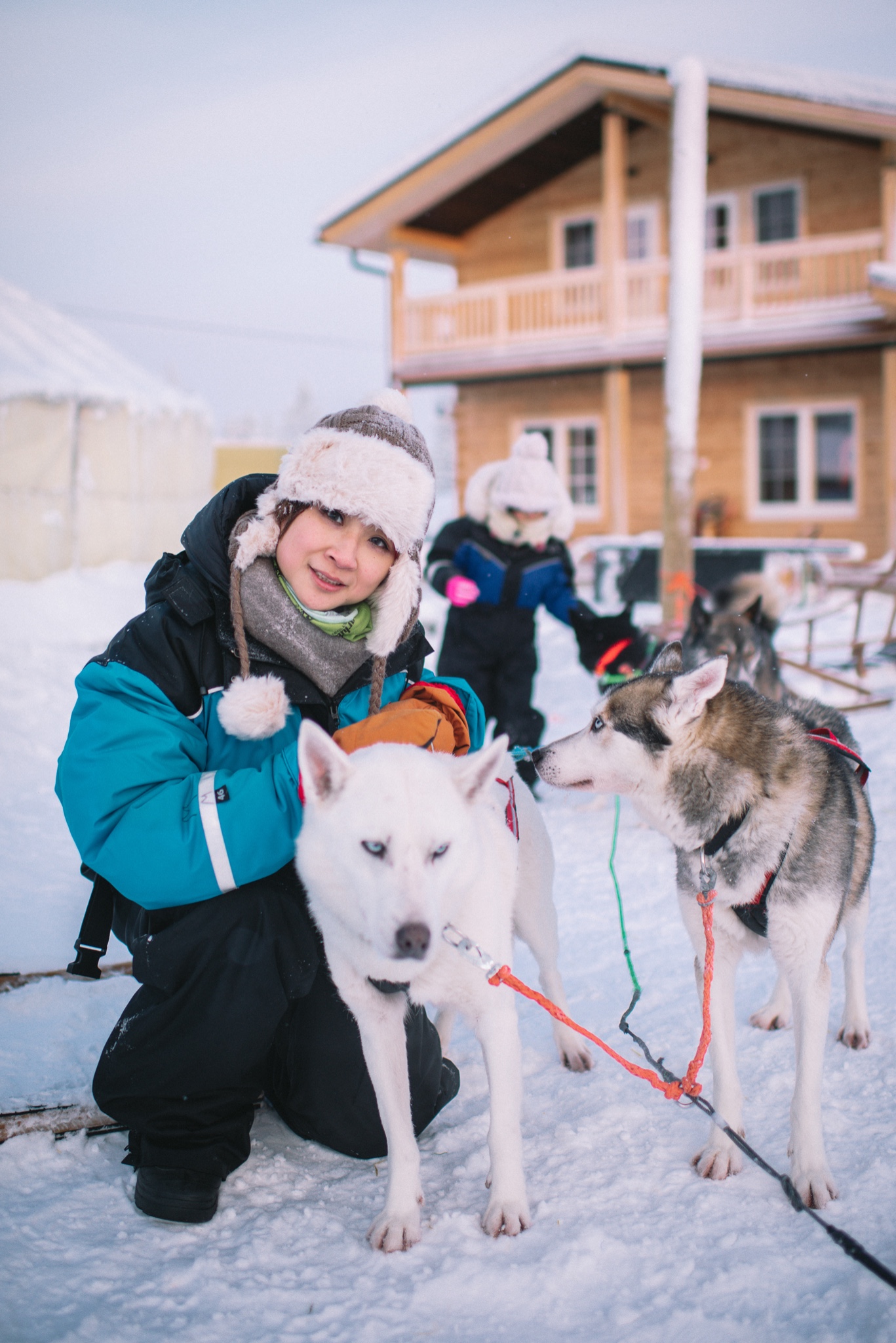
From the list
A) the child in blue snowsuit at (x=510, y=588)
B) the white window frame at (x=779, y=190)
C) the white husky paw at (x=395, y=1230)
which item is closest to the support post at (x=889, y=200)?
the white window frame at (x=779, y=190)

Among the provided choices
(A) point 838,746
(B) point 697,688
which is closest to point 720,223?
(A) point 838,746

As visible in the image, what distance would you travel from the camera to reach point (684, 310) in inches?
303

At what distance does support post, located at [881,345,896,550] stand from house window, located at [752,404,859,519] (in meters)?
1.10

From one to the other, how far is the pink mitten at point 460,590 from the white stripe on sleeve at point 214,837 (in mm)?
3272

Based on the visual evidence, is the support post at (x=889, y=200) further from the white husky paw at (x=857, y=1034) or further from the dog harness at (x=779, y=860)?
the white husky paw at (x=857, y=1034)

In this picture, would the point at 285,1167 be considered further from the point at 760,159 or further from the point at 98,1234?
the point at 760,159

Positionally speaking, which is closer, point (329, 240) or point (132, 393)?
point (132, 393)

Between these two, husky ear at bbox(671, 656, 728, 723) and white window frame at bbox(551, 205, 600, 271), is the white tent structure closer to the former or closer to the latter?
white window frame at bbox(551, 205, 600, 271)

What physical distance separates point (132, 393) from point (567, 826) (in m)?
8.38

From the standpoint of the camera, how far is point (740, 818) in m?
2.08

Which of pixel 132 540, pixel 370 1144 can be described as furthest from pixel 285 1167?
pixel 132 540

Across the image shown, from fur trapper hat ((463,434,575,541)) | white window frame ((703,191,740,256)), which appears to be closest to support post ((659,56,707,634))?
fur trapper hat ((463,434,575,541))

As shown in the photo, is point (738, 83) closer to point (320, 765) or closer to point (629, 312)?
point (629, 312)

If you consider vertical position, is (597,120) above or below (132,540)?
above
